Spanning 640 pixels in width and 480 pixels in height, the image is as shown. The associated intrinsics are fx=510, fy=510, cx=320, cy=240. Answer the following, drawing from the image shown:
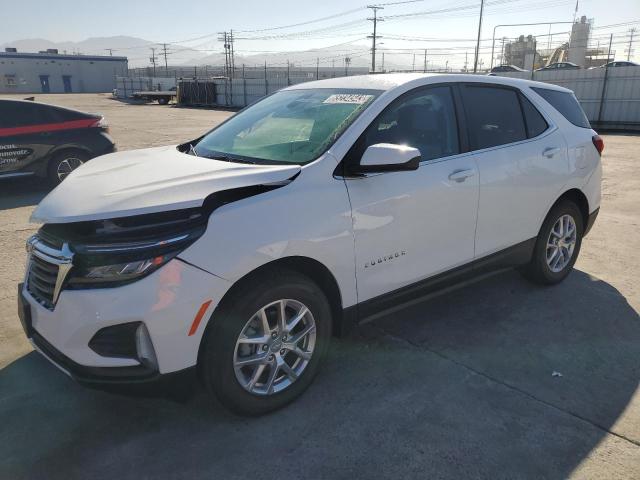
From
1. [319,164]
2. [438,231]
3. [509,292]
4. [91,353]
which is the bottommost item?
[509,292]

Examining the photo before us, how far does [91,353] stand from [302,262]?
1.10 metres

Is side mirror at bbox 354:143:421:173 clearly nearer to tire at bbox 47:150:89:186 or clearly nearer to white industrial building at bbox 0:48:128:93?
tire at bbox 47:150:89:186

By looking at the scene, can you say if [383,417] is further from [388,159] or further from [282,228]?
[388,159]

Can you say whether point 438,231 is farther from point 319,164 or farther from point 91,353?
point 91,353

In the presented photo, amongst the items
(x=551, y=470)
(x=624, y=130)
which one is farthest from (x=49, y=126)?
(x=624, y=130)

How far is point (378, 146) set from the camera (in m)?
2.78

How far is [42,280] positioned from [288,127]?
173 centimetres

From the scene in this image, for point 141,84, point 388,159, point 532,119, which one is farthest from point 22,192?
point 141,84

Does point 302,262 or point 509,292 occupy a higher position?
point 302,262

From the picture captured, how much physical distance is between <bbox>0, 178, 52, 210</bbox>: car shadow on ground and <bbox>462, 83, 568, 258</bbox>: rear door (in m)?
6.69

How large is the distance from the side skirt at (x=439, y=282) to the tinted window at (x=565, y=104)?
1198 millimetres

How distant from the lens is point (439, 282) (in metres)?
3.46

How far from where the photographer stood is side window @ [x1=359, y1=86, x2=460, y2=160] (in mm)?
3117

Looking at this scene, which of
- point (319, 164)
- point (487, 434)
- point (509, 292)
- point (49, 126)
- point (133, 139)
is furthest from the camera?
point (133, 139)
